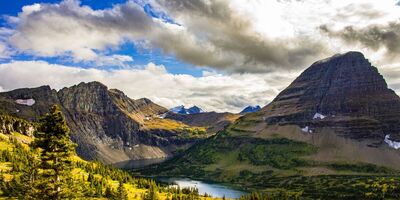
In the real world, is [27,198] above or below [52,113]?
below

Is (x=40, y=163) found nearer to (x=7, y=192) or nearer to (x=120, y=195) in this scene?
Result: (x=7, y=192)

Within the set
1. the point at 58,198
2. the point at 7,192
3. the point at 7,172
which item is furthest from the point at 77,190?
the point at 7,172

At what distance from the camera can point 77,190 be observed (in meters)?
41.3

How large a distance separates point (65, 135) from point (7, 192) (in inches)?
4803

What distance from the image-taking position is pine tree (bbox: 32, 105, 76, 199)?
3975cm

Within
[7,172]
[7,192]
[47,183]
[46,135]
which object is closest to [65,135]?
[46,135]

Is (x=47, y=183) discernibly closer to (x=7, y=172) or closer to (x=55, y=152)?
(x=55, y=152)

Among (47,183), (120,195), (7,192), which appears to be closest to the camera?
(47,183)

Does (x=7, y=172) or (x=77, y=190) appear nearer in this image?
(x=77, y=190)

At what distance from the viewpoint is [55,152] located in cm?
4009

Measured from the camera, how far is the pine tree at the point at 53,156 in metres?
39.8

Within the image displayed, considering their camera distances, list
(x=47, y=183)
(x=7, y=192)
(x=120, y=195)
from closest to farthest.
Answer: (x=47, y=183) → (x=7, y=192) → (x=120, y=195)

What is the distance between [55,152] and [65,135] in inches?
81.4

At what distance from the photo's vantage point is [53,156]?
39.9 meters
